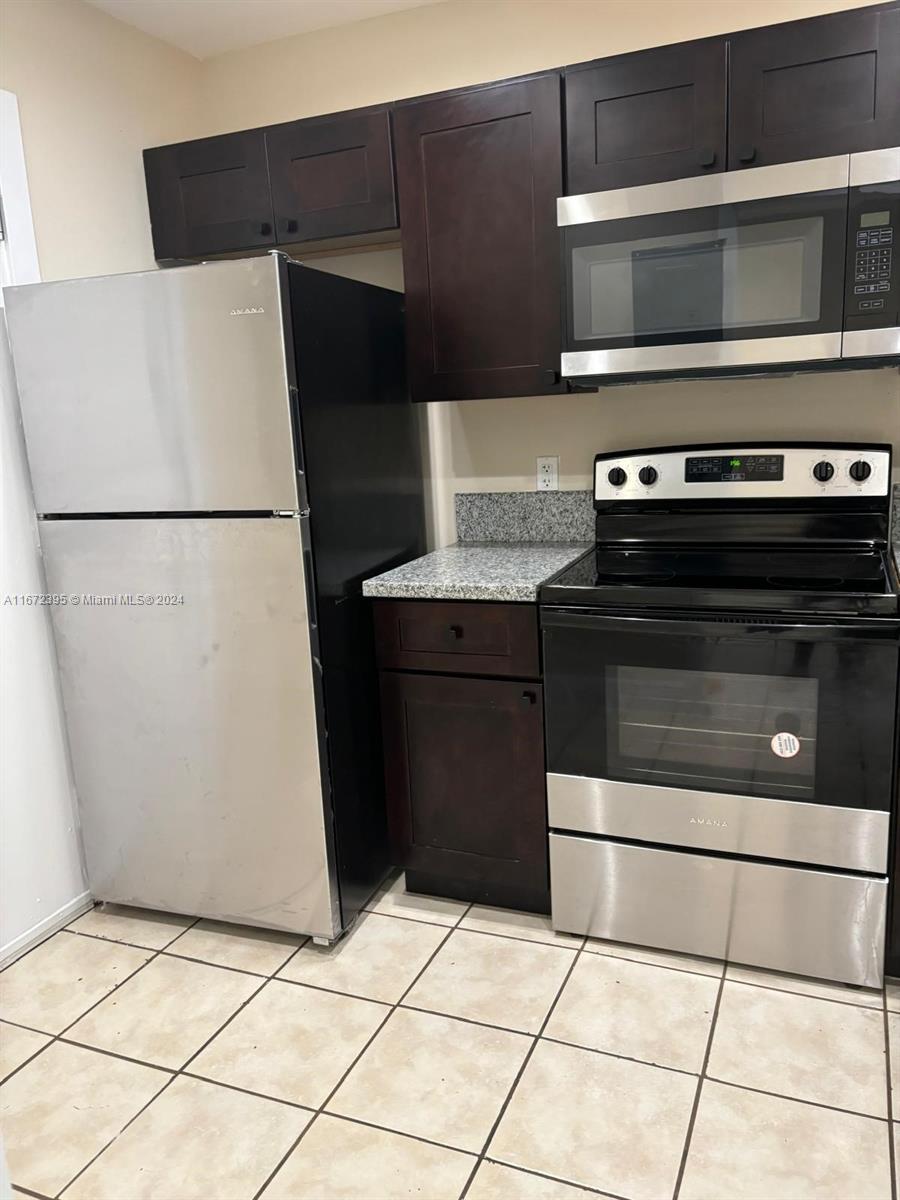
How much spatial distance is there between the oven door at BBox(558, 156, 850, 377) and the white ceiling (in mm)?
1038

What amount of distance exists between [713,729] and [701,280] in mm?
1037

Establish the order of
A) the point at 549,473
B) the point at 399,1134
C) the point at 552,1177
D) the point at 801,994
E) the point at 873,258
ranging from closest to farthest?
the point at 552,1177, the point at 399,1134, the point at 873,258, the point at 801,994, the point at 549,473

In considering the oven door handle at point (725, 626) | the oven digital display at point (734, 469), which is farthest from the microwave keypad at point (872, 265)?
the oven door handle at point (725, 626)

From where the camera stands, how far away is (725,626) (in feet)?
6.40

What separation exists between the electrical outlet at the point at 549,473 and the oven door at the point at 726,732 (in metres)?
0.71

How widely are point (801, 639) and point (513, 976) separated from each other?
104cm

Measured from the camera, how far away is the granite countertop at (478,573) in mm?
2156

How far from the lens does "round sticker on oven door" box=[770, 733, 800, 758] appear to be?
196cm

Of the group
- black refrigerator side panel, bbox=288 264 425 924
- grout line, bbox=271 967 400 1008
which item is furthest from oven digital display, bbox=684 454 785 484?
grout line, bbox=271 967 400 1008

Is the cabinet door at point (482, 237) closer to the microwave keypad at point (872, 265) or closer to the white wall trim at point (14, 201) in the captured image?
the microwave keypad at point (872, 265)

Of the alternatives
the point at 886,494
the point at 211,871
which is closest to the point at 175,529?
the point at 211,871

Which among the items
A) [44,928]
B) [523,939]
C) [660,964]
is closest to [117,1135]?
[44,928]

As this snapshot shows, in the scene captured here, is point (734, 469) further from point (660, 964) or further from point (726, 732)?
point (660, 964)

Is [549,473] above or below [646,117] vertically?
below
